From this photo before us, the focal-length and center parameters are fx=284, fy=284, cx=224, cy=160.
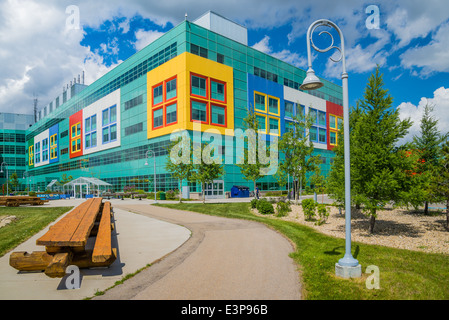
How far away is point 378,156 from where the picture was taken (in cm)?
991

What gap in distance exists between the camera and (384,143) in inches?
401

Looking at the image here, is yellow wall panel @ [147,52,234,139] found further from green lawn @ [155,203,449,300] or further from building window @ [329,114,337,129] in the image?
green lawn @ [155,203,449,300]

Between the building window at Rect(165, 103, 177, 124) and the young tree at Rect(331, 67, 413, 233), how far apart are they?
29481 mm

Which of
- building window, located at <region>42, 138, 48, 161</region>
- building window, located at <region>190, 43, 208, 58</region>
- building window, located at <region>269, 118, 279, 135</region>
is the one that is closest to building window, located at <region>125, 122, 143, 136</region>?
building window, located at <region>190, 43, 208, 58</region>

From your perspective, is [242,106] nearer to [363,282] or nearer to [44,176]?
[363,282]

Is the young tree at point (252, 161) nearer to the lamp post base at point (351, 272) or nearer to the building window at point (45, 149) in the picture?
the lamp post base at point (351, 272)

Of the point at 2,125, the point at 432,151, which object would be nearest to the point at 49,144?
the point at 2,125

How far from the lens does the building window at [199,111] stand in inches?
1455

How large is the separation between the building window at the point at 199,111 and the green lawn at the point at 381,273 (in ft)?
98.6

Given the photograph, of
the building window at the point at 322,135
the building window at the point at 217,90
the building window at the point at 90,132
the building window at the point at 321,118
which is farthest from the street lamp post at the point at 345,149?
the building window at the point at 90,132

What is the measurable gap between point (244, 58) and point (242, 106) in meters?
7.82

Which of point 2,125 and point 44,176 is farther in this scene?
point 2,125

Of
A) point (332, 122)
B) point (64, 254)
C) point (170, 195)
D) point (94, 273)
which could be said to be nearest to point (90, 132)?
point (170, 195)

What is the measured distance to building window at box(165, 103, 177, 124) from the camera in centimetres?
3766
